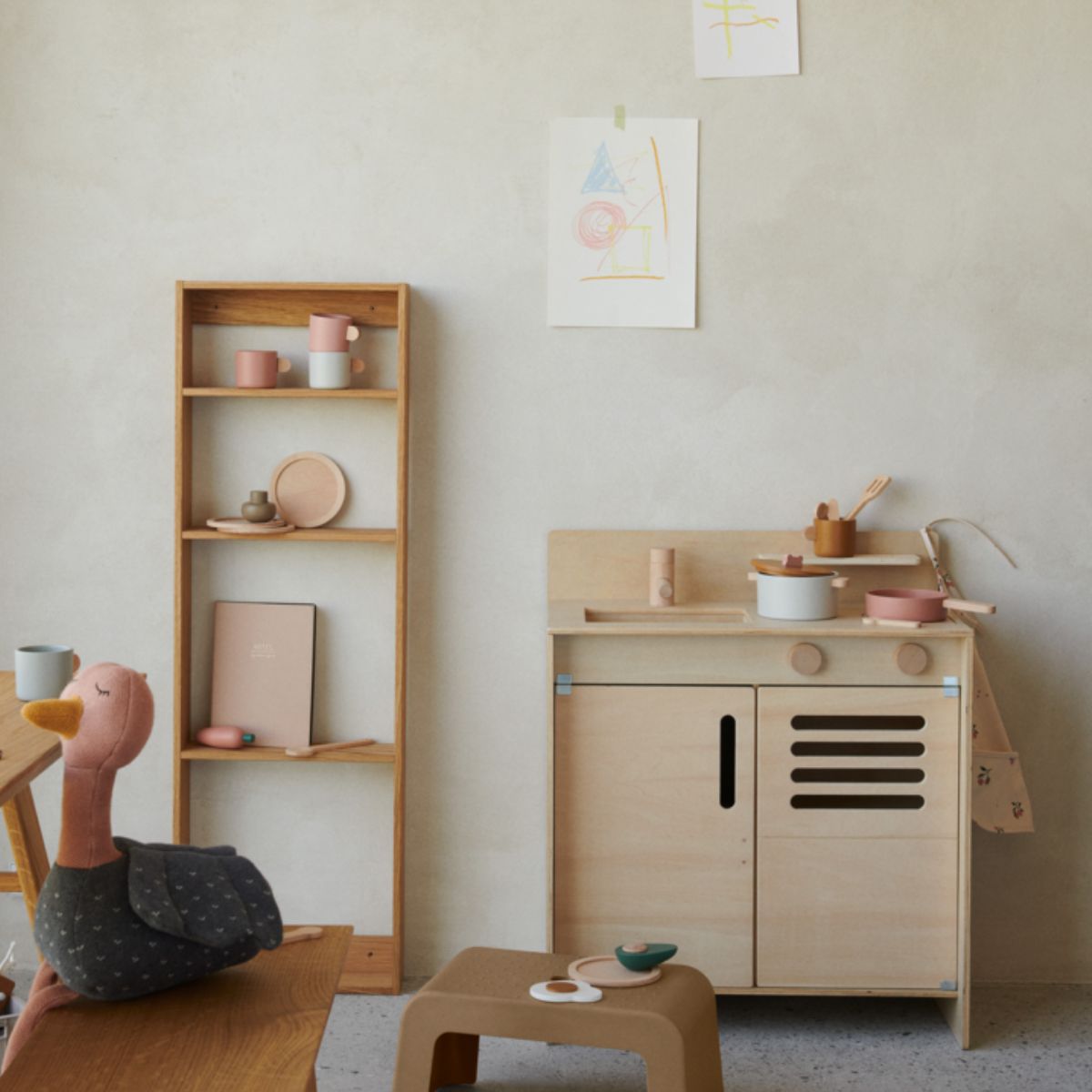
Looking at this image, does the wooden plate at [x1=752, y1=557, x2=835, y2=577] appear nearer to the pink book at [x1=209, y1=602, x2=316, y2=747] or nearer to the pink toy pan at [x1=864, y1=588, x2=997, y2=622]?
the pink toy pan at [x1=864, y1=588, x2=997, y2=622]

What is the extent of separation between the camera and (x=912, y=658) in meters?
2.71

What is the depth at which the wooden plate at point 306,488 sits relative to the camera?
312 cm

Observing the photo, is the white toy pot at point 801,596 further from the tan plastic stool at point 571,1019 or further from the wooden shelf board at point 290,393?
the wooden shelf board at point 290,393

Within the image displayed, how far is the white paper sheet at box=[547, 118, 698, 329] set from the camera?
3029 millimetres

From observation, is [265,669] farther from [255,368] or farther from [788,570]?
[788,570]

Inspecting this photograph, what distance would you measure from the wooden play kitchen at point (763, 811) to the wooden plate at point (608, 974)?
0.42 meters

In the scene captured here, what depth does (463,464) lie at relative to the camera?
3117 mm

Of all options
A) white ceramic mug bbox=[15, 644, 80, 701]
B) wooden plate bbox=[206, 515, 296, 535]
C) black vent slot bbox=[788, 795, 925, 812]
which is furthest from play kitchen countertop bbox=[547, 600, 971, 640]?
white ceramic mug bbox=[15, 644, 80, 701]

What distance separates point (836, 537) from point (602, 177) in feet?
3.12

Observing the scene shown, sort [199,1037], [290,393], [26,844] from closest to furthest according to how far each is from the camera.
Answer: [199,1037]
[26,844]
[290,393]

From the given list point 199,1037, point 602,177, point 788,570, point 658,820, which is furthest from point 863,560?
point 199,1037

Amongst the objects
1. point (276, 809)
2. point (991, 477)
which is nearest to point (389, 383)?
point (276, 809)

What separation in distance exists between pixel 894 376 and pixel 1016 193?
1.57 feet

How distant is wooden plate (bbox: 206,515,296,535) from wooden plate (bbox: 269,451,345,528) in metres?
0.07
